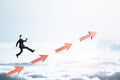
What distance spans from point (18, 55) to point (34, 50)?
177 cm

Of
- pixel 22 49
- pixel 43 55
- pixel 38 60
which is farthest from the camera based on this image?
pixel 22 49

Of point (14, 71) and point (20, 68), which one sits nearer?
point (14, 71)

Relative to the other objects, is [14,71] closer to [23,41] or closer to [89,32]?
[23,41]

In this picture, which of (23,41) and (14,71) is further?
(23,41)

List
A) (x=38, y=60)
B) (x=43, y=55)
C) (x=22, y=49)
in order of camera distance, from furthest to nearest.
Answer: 1. (x=22, y=49)
2. (x=43, y=55)
3. (x=38, y=60)

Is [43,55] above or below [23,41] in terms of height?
below

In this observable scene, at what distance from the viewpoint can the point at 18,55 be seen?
2948 cm

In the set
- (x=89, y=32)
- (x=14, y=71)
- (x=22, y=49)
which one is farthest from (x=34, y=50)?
(x=89, y=32)

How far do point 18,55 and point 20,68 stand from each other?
4.59ft

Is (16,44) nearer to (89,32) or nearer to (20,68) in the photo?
(20,68)

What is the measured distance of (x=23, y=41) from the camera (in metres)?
→ 29.7

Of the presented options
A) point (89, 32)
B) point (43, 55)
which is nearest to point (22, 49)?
point (43, 55)

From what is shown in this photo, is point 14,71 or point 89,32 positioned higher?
point 89,32

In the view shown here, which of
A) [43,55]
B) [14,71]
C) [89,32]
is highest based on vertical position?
[89,32]
